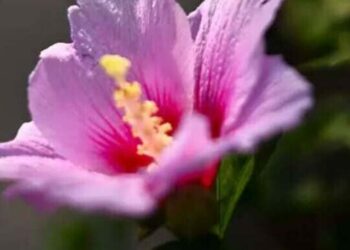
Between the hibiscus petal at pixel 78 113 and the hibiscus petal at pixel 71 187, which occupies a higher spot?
the hibiscus petal at pixel 71 187

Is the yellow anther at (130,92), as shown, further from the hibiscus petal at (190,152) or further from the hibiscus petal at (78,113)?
the hibiscus petal at (190,152)

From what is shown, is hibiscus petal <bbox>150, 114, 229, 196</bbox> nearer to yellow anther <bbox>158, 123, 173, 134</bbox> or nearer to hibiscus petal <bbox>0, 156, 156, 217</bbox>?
hibiscus petal <bbox>0, 156, 156, 217</bbox>

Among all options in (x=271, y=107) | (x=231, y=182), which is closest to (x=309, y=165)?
(x=231, y=182)

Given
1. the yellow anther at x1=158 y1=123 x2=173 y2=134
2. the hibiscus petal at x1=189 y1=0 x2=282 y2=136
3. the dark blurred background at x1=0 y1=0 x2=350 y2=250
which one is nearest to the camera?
the hibiscus petal at x1=189 y1=0 x2=282 y2=136

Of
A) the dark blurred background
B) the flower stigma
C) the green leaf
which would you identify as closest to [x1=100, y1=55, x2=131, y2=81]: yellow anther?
the flower stigma

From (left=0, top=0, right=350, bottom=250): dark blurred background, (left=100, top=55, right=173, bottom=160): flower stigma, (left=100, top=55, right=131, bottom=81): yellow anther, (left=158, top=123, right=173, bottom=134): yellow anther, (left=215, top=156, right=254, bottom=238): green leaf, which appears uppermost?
(left=100, top=55, right=131, bottom=81): yellow anther

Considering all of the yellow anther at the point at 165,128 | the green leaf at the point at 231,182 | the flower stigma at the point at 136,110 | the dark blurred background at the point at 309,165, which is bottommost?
the dark blurred background at the point at 309,165

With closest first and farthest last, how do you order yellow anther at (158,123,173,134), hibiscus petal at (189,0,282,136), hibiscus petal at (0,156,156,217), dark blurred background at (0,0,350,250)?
hibiscus petal at (0,156,156,217) → hibiscus petal at (189,0,282,136) → yellow anther at (158,123,173,134) → dark blurred background at (0,0,350,250)

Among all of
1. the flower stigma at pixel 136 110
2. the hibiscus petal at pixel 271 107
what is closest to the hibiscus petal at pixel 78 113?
the flower stigma at pixel 136 110

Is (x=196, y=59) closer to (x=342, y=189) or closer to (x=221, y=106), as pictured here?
(x=221, y=106)
